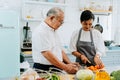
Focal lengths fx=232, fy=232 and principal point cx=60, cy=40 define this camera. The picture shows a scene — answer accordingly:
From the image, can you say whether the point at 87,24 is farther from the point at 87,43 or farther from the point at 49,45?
the point at 49,45

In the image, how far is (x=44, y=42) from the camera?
2143mm

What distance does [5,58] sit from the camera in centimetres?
301

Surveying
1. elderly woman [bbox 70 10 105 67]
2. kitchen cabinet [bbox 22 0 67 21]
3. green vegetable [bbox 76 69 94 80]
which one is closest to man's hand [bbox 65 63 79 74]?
green vegetable [bbox 76 69 94 80]

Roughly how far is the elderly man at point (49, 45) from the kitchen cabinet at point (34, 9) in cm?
184

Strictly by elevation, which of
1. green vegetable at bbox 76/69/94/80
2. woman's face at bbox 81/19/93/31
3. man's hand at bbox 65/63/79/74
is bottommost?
man's hand at bbox 65/63/79/74

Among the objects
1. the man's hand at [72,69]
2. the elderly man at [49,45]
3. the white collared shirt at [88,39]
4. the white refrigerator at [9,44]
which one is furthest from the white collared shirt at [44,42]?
the white refrigerator at [9,44]

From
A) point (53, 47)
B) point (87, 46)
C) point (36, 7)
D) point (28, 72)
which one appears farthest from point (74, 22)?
point (28, 72)

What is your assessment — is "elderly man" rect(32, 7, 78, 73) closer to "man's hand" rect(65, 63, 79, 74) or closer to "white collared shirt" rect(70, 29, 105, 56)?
"man's hand" rect(65, 63, 79, 74)

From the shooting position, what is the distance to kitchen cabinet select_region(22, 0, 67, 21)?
13.1ft

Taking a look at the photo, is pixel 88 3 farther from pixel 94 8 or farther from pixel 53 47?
pixel 53 47

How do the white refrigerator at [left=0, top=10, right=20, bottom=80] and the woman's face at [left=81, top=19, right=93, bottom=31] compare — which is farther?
the white refrigerator at [left=0, top=10, right=20, bottom=80]

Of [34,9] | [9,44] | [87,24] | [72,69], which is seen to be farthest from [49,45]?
[34,9]

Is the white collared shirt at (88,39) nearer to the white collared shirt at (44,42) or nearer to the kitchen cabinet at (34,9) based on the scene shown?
the white collared shirt at (44,42)

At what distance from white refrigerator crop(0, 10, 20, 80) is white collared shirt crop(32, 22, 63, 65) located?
0.87 metres
